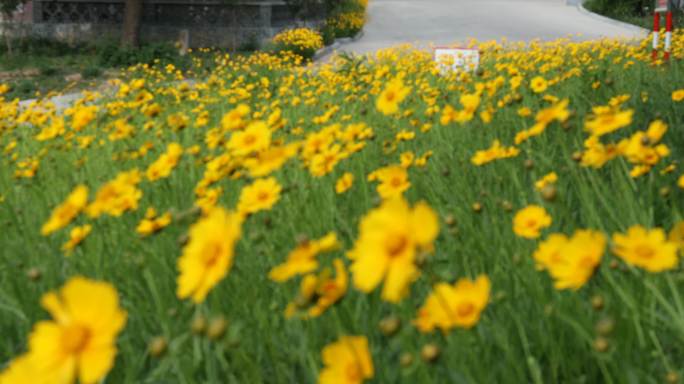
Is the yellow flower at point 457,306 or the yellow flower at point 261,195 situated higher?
the yellow flower at point 457,306

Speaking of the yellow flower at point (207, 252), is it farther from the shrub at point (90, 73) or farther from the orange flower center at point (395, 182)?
the shrub at point (90, 73)

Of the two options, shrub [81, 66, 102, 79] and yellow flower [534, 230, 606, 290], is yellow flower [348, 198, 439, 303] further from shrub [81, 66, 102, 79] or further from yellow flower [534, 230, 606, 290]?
shrub [81, 66, 102, 79]

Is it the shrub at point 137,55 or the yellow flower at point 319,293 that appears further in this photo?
the shrub at point 137,55

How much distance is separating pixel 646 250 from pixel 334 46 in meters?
14.0

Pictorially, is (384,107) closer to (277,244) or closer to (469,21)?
(277,244)

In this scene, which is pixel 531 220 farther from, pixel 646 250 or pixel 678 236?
pixel 646 250

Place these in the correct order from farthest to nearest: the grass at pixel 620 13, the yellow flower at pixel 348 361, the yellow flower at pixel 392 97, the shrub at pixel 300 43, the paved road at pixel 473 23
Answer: the grass at pixel 620 13, the paved road at pixel 473 23, the shrub at pixel 300 43, the yellow flower at pixel 392 97, the yellow flower at pixel 348 361

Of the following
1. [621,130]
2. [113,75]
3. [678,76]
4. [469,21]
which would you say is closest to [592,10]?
[469,21]

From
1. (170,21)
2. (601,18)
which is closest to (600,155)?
(170,21)

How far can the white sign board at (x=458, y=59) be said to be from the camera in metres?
5.07

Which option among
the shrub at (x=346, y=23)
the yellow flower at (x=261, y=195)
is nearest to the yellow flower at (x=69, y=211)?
the yellow flower at (x=261, y=195)

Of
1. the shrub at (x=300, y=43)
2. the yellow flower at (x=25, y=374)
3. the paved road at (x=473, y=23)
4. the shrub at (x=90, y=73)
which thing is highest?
the yellow flower at (x=25, y=374)

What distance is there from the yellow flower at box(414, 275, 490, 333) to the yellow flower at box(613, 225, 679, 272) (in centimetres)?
17

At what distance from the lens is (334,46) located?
14.5 m
